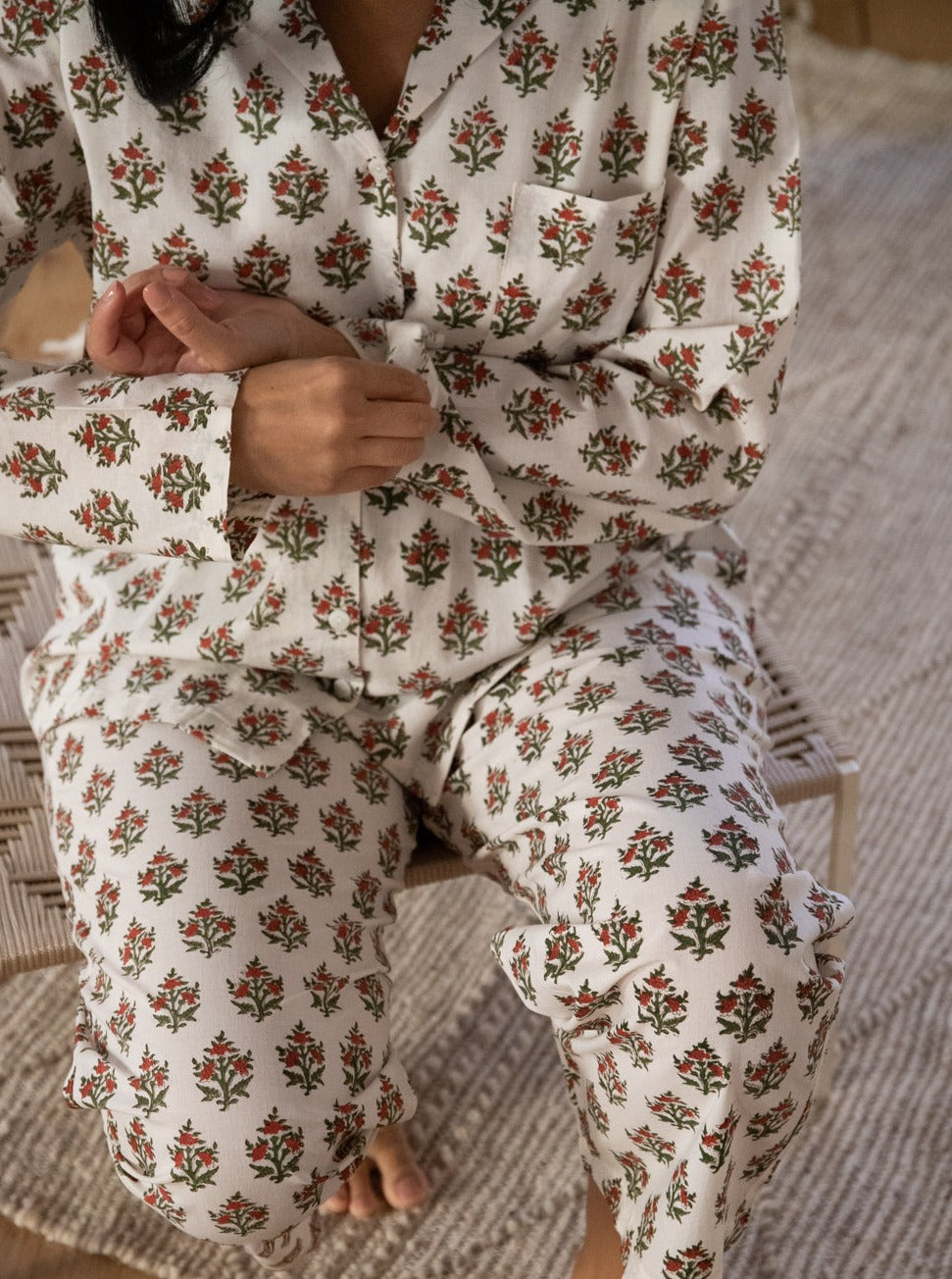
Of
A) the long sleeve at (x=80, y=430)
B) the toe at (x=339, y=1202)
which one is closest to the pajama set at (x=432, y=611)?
the long sleeve at (x=80, y=430)

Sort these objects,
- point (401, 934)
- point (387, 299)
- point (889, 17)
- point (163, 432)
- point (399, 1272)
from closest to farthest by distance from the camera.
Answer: point (163, 432)
point (387, 299)
point (399, 1272)
point (401, 934)
point (889, 17)

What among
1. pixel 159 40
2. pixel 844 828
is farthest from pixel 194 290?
pixel 844 828

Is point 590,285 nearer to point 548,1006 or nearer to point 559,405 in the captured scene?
point 559,405

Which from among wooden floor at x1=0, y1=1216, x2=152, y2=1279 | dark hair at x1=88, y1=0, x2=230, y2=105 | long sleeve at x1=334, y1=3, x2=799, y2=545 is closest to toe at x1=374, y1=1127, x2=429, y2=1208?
wooden floor at x1=0, y1=1216, x2=152, y2=1279

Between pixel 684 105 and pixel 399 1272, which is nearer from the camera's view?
pixel 684 105

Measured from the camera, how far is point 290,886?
3.17ft

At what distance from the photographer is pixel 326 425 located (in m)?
0.90

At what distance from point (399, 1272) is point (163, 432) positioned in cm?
73

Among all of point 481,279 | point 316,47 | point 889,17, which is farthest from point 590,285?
point 889,17

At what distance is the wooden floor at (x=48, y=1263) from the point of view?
122 centimetres

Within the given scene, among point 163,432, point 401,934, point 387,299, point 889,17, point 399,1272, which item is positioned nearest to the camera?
point 163,432

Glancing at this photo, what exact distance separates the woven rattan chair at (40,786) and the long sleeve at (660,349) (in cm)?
23

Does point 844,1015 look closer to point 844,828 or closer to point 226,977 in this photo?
point 844,828

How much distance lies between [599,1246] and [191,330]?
68cm
